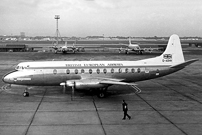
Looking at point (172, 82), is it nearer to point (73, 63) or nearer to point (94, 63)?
point (94, 63)

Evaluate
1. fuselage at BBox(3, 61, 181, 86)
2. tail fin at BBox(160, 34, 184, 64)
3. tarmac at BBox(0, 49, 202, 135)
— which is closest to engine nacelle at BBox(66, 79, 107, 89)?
tarmac at BBox(0, 49, 202, 135)

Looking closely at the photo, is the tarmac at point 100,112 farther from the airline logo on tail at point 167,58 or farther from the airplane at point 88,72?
the airline logo on tail at point 167,58

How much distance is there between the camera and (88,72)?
25547 mm

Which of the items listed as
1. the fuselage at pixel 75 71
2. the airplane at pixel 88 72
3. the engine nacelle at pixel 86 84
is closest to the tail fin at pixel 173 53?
the airplane at pixel 88 72

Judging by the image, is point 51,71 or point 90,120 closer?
point 90,120

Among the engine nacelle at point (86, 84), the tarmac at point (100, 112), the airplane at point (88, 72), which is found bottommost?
the tarmac at point (100, 112)

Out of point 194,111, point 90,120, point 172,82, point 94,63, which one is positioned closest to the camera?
point 90,120

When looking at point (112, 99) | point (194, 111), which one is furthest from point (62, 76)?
point (194, 111)

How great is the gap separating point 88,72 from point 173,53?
10.8 metres

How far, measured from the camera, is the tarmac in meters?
16.2

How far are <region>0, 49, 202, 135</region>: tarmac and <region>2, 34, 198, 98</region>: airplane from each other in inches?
65.4

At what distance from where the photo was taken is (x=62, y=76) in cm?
2495

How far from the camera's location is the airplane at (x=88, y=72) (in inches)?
948

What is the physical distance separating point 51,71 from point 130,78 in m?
8.92
